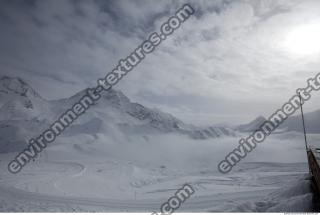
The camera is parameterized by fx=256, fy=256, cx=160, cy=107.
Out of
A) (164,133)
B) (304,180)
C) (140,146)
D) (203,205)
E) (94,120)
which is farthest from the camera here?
(164,133)

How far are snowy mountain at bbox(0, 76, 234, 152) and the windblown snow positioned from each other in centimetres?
41

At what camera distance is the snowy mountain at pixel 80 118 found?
71812 millimetres

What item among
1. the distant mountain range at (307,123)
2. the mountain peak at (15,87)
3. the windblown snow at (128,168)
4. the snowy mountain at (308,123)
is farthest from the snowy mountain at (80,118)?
the snowy mountain at (308,123)

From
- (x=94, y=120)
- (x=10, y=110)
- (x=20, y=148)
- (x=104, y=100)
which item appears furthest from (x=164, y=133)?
(x=20, y=148)

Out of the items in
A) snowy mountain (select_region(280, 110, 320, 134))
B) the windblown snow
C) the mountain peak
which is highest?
the mountain peak

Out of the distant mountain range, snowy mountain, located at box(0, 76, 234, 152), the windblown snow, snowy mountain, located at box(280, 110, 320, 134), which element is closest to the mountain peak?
snowy mountain, located at box(0, 76, 234, 152)

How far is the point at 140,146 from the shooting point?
87.5m

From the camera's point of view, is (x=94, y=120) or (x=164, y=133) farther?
(x=164, y=133)

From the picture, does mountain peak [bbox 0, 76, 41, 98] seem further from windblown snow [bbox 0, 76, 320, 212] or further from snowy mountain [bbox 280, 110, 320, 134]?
snowy mountain [bbox 280, 110, 320, 134]

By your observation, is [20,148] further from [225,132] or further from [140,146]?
[225,132]

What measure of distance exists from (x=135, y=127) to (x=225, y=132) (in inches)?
2410

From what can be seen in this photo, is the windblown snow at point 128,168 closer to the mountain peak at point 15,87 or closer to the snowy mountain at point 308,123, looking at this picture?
the mountain peak at point 15,87

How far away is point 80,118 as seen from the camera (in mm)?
108688

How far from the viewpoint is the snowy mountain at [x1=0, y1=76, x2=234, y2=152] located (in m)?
71.8
